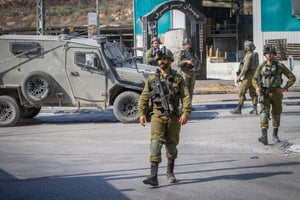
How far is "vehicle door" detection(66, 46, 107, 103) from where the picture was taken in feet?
45.9

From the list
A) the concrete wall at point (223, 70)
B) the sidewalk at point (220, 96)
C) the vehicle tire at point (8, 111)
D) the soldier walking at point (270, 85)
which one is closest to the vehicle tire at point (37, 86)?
the vehicle tire at point (8, 111)

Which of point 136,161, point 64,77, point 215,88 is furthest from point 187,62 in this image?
point 215,88

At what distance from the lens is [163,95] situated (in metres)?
7.62

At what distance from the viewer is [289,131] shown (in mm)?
12141

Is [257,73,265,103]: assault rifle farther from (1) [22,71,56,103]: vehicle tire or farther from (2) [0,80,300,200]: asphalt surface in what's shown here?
(1) [22,71,56,103]: vehicle tire

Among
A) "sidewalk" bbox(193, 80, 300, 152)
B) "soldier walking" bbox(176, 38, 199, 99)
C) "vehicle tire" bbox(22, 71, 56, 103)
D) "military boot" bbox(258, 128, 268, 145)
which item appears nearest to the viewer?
"military boot" bbox(258, 128, 268, 145)

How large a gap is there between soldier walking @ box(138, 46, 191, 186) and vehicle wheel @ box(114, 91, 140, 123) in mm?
6150

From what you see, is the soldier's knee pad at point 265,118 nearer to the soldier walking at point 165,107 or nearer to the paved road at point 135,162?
the paved road at point 135,162

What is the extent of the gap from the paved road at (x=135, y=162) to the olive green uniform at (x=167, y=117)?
454 millimetres

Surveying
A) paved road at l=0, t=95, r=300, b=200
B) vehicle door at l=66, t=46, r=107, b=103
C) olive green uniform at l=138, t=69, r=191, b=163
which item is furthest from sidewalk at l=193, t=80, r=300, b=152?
olive green uniform at l=138, t=69, r=191, b=163

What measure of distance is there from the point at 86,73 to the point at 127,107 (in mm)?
1204

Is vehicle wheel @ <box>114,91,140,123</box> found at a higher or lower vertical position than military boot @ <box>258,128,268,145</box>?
higher

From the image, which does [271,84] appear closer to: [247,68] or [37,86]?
[247,68]

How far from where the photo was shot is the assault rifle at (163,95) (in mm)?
7605
